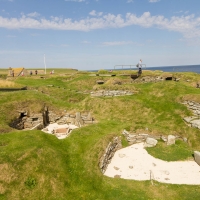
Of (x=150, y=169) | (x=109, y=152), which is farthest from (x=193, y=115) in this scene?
(x=109, y=152)

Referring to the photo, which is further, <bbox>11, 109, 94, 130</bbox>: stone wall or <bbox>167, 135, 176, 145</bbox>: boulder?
<bbox>11, 109, 94, 130</bbox>: stone wall

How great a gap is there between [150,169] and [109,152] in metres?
3.99

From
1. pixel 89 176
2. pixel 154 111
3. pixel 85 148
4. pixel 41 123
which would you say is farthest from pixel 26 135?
pixel 154 111

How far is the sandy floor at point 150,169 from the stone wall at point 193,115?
7.20m

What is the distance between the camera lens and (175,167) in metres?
16.7

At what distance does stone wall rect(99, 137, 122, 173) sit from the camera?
1659cm

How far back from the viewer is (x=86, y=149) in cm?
1697

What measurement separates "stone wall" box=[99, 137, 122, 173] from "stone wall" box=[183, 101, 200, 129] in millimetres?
9698

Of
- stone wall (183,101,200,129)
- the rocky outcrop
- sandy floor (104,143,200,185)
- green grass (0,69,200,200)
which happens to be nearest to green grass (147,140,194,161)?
green grass (0,69,200,200)

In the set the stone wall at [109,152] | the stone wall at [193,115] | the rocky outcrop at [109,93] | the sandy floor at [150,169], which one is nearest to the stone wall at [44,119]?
the rocky outcrop at [109,93]

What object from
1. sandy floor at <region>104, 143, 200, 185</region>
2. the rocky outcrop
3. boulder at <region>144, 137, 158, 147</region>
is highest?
the rocky outcrop

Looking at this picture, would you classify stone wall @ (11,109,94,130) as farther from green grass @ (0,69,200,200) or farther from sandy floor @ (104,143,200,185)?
sandy floor @ (104,143,200,185)

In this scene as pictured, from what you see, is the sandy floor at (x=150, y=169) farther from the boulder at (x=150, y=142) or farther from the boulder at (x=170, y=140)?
the boulder at (x=170, y=140)

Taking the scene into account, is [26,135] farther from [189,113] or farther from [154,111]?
[189,113]
